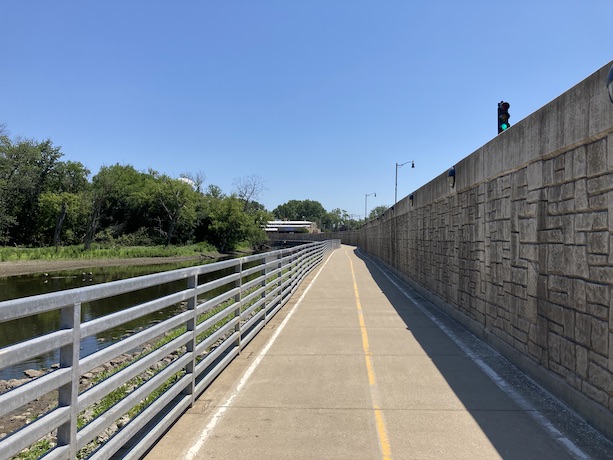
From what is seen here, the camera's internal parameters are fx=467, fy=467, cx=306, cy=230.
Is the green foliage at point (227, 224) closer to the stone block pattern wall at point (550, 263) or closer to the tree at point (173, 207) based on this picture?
the tree at point (173, 207)

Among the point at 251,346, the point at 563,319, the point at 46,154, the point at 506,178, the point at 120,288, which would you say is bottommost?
the point at 251,346

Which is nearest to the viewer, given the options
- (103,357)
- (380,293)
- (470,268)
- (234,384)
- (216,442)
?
(103,357)

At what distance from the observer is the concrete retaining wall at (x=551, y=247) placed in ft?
15.2

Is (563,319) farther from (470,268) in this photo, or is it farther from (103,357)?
(103,357)

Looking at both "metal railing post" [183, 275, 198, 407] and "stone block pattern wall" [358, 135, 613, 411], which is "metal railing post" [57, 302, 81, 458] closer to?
"metal railing post" [183, 275, 198, 407]

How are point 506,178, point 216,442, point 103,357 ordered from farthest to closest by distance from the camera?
point 506,178 < point 216,442 < point 103,357

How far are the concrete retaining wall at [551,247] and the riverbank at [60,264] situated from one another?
127ft

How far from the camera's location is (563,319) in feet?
17.8

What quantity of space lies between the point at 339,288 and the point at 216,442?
12.6m

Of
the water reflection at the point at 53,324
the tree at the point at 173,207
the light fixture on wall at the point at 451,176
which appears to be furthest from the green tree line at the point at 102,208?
the light fixture on wall at the point at 451,176

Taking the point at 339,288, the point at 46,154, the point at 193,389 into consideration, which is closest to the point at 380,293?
the point at 339,288

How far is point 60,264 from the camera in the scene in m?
46.5

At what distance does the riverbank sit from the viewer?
131ft

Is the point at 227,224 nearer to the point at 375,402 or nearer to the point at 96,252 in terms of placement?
the point at 96,252
